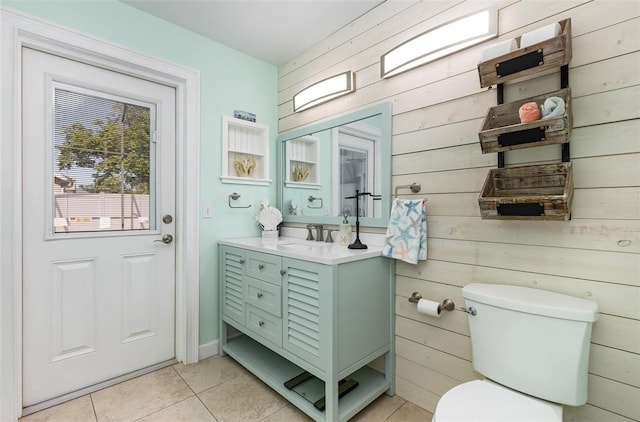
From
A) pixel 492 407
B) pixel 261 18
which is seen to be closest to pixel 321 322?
pixel 492 407

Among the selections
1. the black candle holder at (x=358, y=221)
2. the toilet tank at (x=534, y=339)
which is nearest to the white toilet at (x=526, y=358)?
the toilet tank at (x=534, y=339)

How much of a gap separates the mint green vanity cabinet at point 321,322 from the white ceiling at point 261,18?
1543 mm

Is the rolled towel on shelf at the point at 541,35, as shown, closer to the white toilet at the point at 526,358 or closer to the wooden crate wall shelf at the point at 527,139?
the wooden crate wall shelf at the point at 527,139

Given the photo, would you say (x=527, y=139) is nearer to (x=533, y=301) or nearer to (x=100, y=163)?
(x=533, y=301)

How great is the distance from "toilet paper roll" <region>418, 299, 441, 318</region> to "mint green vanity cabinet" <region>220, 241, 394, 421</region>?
23 cm

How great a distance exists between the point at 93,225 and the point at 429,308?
2.01 meters

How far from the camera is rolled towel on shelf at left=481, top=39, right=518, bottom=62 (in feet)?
4.25

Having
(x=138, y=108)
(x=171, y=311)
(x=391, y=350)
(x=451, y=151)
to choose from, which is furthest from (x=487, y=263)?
(x=138, y=108)

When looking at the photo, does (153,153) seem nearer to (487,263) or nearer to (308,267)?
(308,267)

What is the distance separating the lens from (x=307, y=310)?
63.7 inches

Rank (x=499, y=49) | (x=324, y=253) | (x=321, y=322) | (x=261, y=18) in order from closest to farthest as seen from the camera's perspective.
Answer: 1. (x=499, y=49)
2. (x=321, y=322)
3. (x=324, y=253)
4. (x=261, y=18)

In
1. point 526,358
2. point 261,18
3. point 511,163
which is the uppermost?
point 261,18

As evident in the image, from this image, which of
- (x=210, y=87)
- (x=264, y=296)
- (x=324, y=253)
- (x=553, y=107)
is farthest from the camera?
(x=210, y=87)

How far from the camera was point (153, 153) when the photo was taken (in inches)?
83.4
